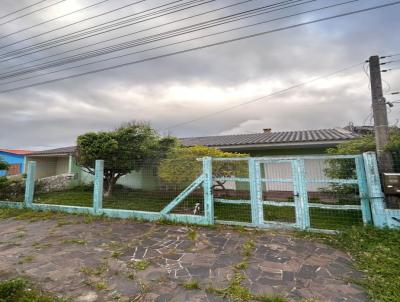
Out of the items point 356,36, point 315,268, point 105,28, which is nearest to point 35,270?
point 315,268

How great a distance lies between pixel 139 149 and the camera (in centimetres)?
893

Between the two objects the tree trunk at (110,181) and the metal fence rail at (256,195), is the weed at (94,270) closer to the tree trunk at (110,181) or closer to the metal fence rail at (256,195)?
the metal fence rail at (256,195)

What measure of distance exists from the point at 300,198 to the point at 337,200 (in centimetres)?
102

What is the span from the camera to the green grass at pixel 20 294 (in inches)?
107


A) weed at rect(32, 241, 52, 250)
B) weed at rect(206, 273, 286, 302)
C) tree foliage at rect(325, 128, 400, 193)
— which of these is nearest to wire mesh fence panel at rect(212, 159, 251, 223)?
tree foliage at rect(325, 128, 400, 193)

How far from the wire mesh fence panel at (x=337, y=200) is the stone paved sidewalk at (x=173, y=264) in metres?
0.93

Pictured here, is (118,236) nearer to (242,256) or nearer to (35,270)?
(35,270)

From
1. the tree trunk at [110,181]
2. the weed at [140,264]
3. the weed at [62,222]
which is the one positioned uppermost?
the tree trunk at [110,181]

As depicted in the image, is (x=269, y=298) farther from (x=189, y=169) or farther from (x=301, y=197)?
(x=189, y=169)

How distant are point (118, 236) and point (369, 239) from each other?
4.90 m

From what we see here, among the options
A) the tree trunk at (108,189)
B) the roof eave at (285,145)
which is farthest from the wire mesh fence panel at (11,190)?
the roof eave at (285,145)

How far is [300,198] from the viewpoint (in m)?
4.99

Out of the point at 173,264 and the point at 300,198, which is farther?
the point at 300,198

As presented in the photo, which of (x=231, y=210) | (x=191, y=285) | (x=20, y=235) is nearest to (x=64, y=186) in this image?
(x=20, y=235)
